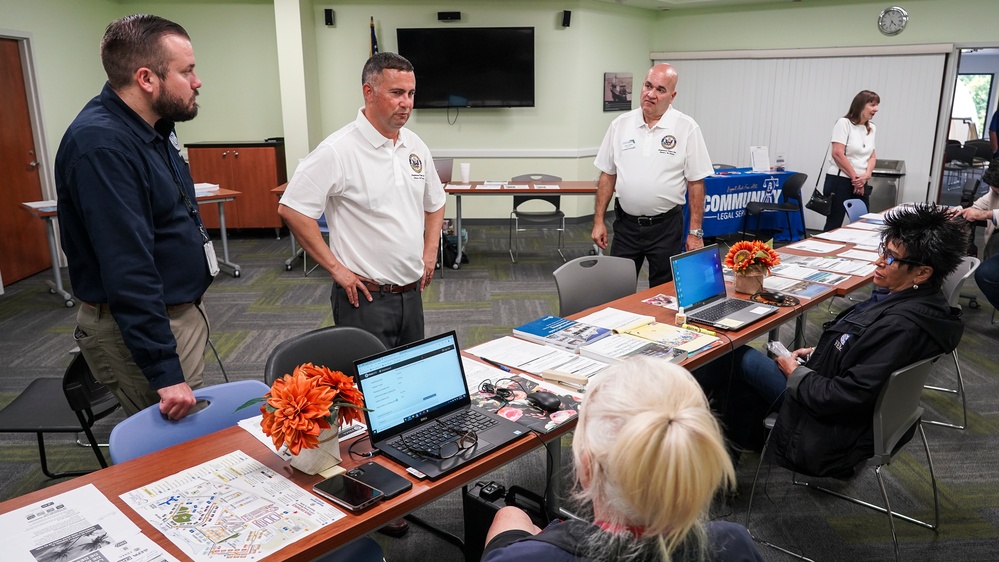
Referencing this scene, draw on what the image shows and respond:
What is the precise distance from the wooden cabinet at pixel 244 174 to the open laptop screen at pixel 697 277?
5746 mm

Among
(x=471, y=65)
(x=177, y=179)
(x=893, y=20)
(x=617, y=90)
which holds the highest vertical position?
(x=893, y=20)

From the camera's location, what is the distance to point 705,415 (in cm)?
107

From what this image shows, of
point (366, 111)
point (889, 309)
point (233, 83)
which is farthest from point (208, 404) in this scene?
point (233, 83)

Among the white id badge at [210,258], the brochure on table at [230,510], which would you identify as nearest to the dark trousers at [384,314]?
the white id badge at [210,258]

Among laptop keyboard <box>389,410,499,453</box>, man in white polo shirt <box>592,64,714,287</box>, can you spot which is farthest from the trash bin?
laptop keyboard <box>389,410,499,453</box>

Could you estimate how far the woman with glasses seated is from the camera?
2.19 m

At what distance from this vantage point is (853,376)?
2.21m

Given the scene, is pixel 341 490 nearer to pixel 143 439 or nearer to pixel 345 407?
pixel 345 407

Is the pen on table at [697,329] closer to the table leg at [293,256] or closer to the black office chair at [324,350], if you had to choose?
the black office chair at [324,350]

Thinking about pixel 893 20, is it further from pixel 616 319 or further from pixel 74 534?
pixel 74 534

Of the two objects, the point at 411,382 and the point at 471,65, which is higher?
the point at 471,65

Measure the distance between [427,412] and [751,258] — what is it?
184cm

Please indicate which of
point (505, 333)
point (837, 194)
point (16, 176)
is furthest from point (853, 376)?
point (16, 176)

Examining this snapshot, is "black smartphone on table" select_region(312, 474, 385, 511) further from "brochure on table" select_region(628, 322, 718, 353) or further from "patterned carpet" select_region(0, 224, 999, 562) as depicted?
"brochure on table" select_region(628, 322, 718, 353)
